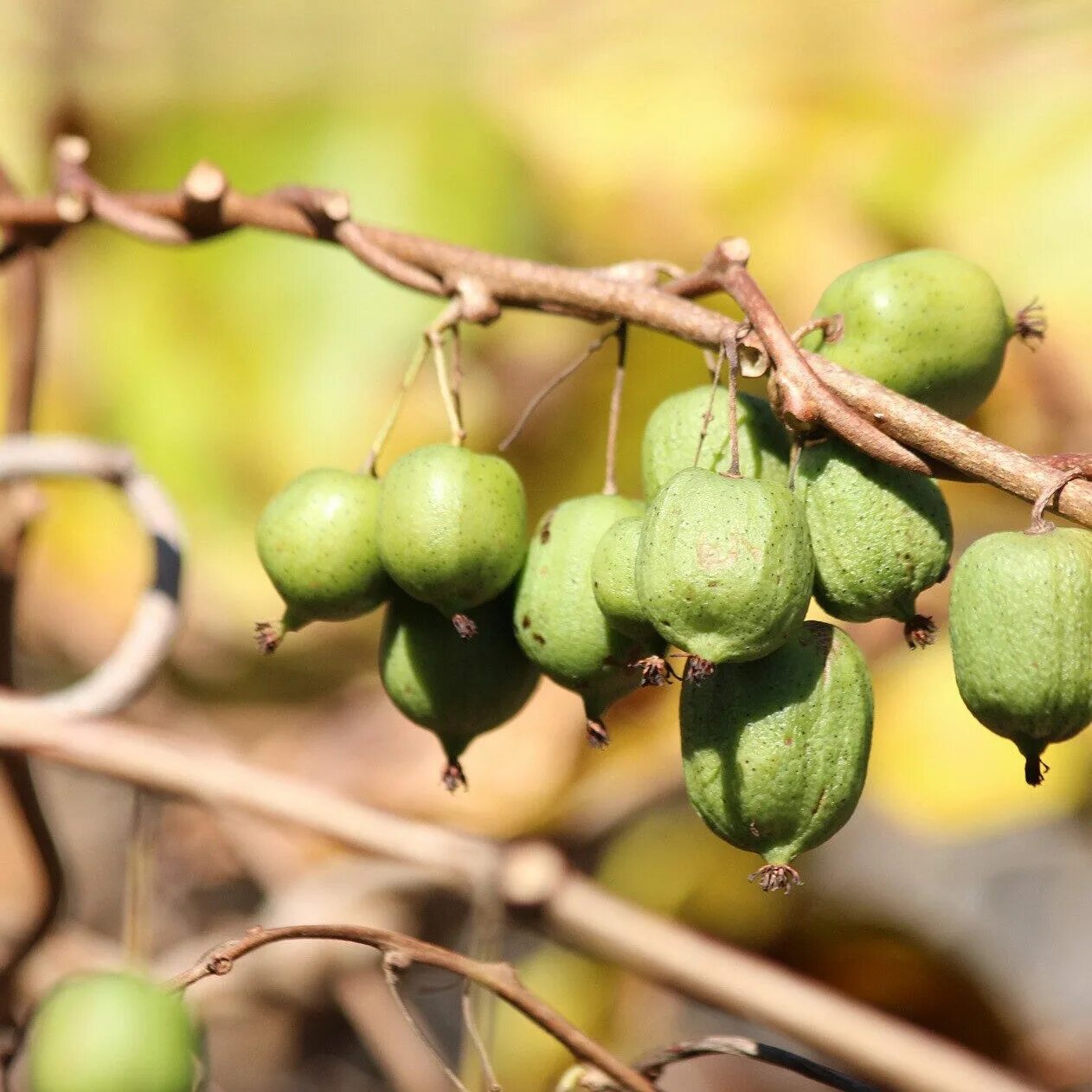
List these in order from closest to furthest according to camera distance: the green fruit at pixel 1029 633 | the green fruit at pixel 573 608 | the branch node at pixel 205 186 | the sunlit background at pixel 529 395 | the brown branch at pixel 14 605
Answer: the green fruit at pixel 1029 633, the green fruit at pixel 573 608, the branch node at pixel 205 186, the brown branch at pixel 14 605, the sunlit background at pixel 529 395

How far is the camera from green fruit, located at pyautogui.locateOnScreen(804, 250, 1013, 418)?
1.05 m

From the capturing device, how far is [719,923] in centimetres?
215

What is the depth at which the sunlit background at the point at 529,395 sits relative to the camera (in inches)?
84.3

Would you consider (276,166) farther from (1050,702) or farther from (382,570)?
(1050,702)

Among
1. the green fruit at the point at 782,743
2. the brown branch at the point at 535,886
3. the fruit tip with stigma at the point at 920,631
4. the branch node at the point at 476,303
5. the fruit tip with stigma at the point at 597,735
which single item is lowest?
the brown branch at the point at 535,886

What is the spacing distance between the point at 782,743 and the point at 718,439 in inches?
10.2

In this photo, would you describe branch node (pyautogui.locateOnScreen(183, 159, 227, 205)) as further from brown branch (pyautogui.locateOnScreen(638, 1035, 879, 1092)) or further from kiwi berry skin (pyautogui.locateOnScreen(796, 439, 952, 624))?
brown branch (pyautogui.locateOnScreen(638, 1035, 879, 1092))

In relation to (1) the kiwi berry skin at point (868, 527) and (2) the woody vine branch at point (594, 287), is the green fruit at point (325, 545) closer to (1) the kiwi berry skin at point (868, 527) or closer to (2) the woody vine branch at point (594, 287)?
(2) the woody vine branch at point (594, 287)

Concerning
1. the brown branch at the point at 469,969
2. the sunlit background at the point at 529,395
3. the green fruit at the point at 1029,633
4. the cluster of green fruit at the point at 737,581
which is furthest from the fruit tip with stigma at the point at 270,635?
the sunlit background at the point at 529,395

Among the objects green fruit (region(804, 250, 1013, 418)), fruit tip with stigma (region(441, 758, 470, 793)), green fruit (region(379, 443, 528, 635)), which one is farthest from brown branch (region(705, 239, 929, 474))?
fruit tip with stigma (region(441, 758, 470, 793))

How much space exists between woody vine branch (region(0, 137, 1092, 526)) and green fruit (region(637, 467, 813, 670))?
85mm

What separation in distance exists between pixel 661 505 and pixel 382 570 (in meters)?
0.33

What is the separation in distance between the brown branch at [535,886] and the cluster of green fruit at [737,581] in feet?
1.59

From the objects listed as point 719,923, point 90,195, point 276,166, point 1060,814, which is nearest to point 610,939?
point 719,923
